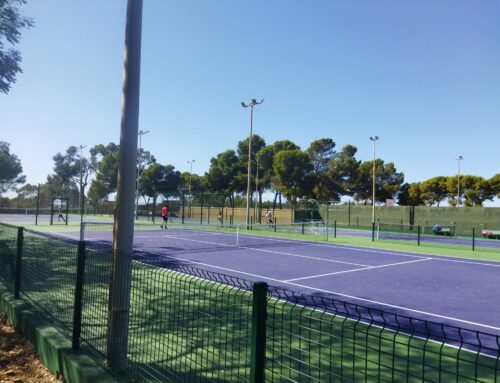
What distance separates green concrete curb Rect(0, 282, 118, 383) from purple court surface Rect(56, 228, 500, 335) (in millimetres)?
5660

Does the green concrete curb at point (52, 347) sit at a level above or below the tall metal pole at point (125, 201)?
below

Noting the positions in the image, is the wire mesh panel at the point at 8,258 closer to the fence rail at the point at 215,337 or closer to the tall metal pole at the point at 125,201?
the fence rail at the point at 215,337

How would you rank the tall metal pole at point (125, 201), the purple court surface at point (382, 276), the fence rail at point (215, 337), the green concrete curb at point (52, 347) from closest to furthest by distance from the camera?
1. the fence rail at point (215, 337)
2. the green concrete curb at point (52, 347)
3. the tall metal pole at point (125, 201)
4. the purple court surface at point (382, 276)

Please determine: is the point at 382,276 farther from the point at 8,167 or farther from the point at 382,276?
the point at 8,167

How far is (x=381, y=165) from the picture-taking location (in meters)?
66.0

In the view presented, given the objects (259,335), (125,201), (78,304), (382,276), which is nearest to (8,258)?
(78,304)

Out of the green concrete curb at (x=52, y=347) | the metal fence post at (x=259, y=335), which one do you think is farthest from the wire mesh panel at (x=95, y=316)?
the metal fence post at (x=259, y=335)

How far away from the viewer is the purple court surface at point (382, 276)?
8.32 metres

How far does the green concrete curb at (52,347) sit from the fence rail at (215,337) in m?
0.14

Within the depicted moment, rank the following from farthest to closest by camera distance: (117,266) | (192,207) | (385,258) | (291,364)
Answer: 1. (192,207)
2. (385,258)
3. (291,364)
4. (117,266)

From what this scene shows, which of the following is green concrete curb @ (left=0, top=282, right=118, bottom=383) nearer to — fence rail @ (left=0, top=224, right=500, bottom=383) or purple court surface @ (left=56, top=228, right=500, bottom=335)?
fence rail @ (left=0, top=224, right=500, bottom=383)

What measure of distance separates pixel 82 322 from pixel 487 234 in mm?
35774

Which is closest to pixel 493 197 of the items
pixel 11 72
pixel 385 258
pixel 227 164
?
pixel 227 164

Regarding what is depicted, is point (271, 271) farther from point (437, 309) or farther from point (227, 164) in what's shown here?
point (227, 164)
